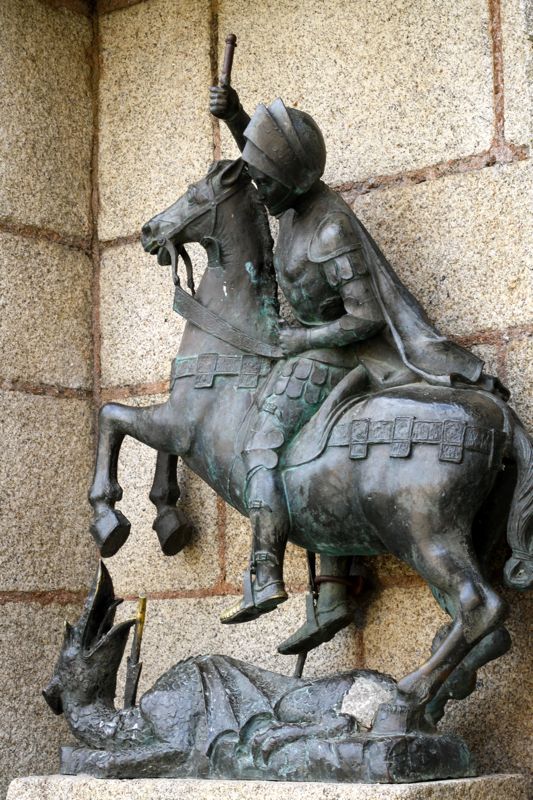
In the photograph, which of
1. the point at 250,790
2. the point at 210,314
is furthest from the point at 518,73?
the point at 250,790

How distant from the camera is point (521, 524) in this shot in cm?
318

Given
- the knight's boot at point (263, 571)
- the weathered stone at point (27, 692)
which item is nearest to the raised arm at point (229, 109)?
the knight's boot at point (263, 571)

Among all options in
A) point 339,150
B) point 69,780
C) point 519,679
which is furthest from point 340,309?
point 69,780

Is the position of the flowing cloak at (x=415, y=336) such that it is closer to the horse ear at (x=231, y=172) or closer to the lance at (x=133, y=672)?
the horse ear at (x=231, y=172)

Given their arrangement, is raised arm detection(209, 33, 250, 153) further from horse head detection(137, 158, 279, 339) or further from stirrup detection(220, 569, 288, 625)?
stirrup detection(220, 569, 288, 625)

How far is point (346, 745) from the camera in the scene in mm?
3076

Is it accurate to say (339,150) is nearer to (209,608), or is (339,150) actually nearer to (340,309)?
(340,309)

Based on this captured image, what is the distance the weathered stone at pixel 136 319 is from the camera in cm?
425

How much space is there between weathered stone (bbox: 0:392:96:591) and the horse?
48 cm

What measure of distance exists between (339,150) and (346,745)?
1.65m

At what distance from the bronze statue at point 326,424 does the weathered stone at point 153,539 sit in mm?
381

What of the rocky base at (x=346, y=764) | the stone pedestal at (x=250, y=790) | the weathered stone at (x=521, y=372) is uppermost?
the weathered stone at (x=521, y=372)

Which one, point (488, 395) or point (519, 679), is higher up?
point (488, 395)

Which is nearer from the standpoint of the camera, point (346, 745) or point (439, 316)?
point (346, 745)
